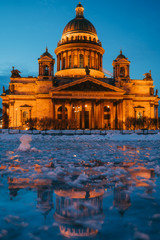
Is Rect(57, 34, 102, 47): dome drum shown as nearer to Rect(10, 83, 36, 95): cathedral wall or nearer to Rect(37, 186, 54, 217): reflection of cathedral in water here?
Rect(10, 83, 36, 95): cathedral wall

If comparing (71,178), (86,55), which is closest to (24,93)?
(86,55)

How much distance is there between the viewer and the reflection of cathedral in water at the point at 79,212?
2986 millimetres

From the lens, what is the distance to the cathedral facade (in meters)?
52.6

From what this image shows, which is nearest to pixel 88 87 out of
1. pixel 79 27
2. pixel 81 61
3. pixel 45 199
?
pixel 81 61

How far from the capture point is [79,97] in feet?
173

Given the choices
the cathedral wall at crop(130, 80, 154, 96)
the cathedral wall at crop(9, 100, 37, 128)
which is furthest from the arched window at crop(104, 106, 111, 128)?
the cathedral wall at crop(9, 100, 37, 128)

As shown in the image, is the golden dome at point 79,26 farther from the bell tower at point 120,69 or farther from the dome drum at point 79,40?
the bell tower at point 120,69

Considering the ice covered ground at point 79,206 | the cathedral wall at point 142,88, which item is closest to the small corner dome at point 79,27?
the cathedral wall at point 142,88

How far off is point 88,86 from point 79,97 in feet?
10.4

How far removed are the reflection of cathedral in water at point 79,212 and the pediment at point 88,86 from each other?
1904 inches

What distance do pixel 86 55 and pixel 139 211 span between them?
230 feet

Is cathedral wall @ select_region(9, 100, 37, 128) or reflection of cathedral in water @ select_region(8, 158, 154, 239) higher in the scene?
cathedral wall @ select_region(9, 100, 37, 128)

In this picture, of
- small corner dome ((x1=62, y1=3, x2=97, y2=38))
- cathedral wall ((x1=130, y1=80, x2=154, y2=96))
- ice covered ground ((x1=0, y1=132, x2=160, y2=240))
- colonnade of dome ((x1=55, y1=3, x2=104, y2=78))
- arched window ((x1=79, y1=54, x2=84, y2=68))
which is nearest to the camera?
ice covered ground ((x1=0, y1=132, x2=160, y2=240))

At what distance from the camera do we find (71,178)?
6184mm
